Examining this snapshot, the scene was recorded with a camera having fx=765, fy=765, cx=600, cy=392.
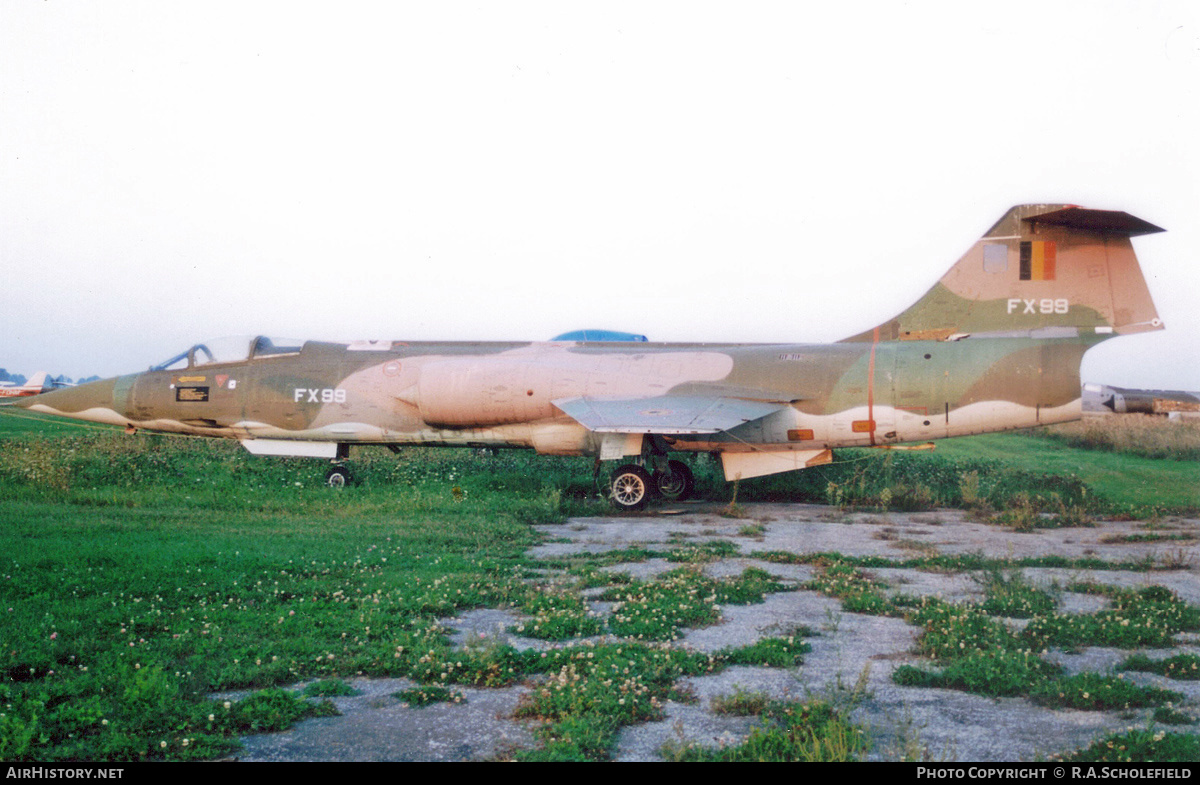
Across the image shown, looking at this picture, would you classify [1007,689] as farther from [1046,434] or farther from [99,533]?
[1046,434]

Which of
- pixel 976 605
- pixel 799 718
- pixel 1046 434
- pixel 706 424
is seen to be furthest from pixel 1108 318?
pixel 1046 434

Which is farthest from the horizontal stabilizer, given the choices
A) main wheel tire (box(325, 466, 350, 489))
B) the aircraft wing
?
main wheel tire (box(325, 466, 350, 489))

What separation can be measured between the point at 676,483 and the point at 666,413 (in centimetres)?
250

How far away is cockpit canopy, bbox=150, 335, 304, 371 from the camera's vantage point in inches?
574

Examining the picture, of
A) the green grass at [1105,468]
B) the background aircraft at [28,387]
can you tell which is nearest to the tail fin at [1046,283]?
the green grass at [1105,468]

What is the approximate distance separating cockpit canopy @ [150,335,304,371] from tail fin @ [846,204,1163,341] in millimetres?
11532

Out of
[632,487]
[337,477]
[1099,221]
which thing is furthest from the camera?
[337,477]

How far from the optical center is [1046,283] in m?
11.7

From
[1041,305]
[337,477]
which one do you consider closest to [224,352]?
[337,477]

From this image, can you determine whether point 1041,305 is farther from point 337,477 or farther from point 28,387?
point 28,387

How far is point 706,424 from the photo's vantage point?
11320mm

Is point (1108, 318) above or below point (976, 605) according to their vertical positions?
above

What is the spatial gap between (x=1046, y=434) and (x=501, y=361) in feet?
68.3

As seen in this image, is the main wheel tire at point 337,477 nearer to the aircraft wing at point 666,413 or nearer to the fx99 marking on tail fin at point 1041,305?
the aircraft wing at point 666,413
